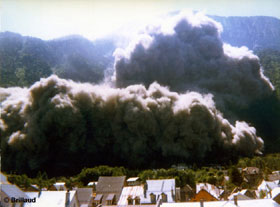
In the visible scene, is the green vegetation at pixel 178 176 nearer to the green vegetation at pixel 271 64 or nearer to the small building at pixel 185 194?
the small building at pixel 185 194

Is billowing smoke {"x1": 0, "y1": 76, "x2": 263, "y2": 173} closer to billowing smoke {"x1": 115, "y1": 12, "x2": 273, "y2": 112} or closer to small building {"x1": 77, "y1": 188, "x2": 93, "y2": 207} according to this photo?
billowing smoke {"x1": 115, "y1": 12, "x2": 273, "y2": 112}

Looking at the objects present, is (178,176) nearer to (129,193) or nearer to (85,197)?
(129,193)

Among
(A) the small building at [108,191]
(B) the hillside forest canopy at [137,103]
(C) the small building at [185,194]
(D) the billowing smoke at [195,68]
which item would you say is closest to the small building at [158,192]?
(C) the small building at [185,194]

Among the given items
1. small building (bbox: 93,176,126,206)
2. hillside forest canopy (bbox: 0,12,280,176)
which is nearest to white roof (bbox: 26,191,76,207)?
small building (bbox: 93,176,126,206)

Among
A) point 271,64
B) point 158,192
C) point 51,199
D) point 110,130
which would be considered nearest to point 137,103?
point 110,130

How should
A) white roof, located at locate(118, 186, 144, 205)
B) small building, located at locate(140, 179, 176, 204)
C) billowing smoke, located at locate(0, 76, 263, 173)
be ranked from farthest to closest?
billowing smoke, located at locate(0, 76, 263, 173)
white roof, located at locate(118, 186, 144, 205)
small building, located at locate(140, 179, 176, 204)

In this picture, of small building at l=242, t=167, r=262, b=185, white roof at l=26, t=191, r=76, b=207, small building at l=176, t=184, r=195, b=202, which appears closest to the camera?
white roof at l=26, t=191, r=76, b=207

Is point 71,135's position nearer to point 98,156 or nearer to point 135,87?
point 98,156
